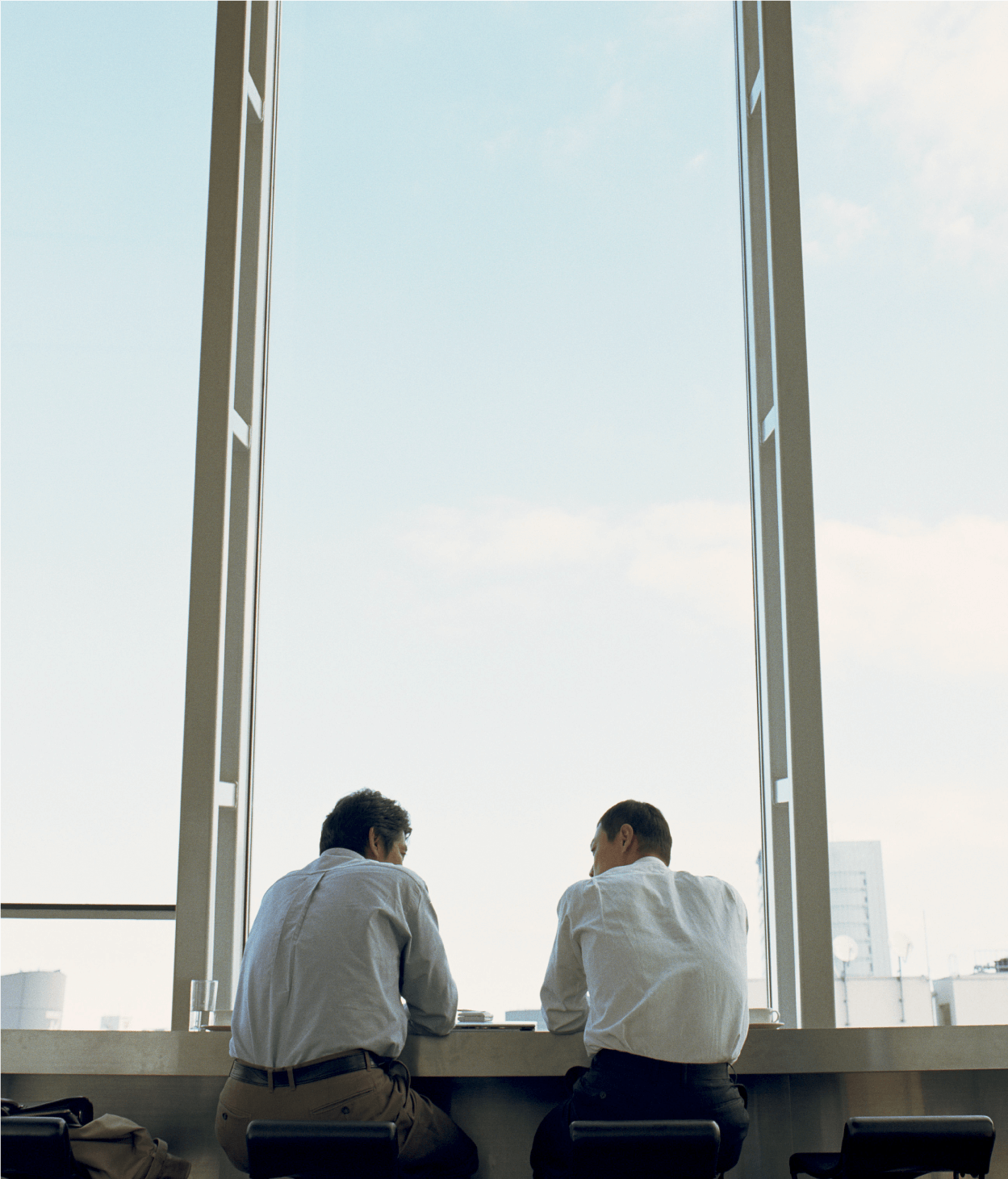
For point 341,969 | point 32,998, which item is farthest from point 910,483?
point 32,998

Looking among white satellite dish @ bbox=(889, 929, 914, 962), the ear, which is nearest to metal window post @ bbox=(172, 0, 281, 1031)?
the ear

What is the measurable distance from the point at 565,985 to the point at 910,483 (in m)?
1.85

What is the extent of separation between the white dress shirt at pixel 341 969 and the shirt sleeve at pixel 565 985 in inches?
7.6

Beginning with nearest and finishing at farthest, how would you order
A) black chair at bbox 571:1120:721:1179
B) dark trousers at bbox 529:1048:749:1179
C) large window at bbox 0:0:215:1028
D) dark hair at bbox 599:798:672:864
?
black chair at bbox 571:1120:721:1179
dark trousers at bbox 529:1048:749:1179
dark hair at bbox 599:798:672:864
large window at bbox 0:0:215:1028

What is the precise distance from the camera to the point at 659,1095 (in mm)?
1862

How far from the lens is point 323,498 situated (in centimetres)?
321

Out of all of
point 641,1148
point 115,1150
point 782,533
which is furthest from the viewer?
point 782,533

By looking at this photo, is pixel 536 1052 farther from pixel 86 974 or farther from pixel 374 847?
pixel 86 974

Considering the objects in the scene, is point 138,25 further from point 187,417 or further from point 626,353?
point 626,353

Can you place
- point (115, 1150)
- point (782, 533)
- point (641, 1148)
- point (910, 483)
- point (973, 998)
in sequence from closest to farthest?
point (641, 1148), point (115, 1150), point (973, 998), point (782, 533), point (910, 483)

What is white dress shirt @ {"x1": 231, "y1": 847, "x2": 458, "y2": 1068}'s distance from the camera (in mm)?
1943

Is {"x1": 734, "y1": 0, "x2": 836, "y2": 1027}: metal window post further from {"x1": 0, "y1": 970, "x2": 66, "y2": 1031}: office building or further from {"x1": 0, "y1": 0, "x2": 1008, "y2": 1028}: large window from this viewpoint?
{"x1": 0, "y1": 970, "x2": 66, "y2": 1031}: office building

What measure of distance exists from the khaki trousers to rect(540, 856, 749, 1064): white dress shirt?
0.29 metres

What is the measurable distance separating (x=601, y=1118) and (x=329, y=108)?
3.01m
